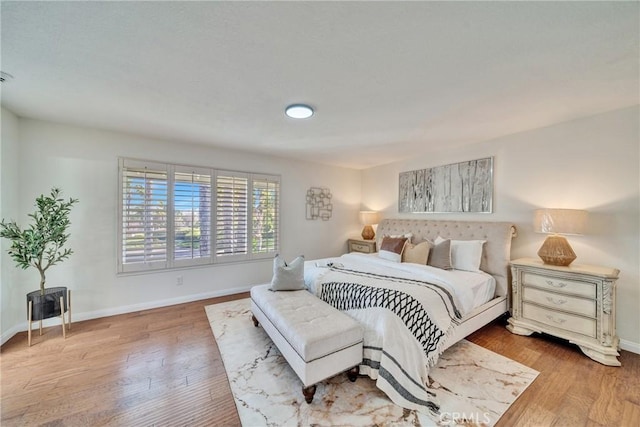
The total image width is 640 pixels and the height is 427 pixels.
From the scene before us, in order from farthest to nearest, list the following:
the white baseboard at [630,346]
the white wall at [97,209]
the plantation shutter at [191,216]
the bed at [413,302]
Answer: the plantation shutter at [191,216] < the white wall at [97,209] < the white baseboard at [630,346] < the bed at [413,302]

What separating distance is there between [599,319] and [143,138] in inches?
223

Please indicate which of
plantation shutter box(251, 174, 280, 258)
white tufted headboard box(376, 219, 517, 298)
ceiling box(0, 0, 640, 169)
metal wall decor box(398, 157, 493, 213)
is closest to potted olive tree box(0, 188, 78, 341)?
ceiling box(0, 0, 640, 169)

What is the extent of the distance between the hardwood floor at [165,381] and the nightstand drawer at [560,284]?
Result: 608 millimetres

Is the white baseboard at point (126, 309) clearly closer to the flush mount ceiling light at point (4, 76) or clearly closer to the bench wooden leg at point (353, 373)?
the flush mount ceiling light at point (4, 76)

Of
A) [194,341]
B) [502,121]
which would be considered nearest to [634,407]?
[502,121]

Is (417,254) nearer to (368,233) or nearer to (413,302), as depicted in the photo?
(413,302)

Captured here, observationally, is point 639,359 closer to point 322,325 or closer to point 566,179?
point 566,179

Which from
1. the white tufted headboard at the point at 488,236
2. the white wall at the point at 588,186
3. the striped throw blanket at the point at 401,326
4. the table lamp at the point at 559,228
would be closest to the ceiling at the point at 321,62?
the white wall at the point at 588,186

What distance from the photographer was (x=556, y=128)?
281cm

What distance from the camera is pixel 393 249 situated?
3.51 meters

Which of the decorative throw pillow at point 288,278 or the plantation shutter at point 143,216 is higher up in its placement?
the plantation shutter at point 143,216

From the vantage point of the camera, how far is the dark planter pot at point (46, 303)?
2.49 metres

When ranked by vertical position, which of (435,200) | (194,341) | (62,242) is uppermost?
(435,200)

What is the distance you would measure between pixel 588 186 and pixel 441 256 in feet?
5.60
